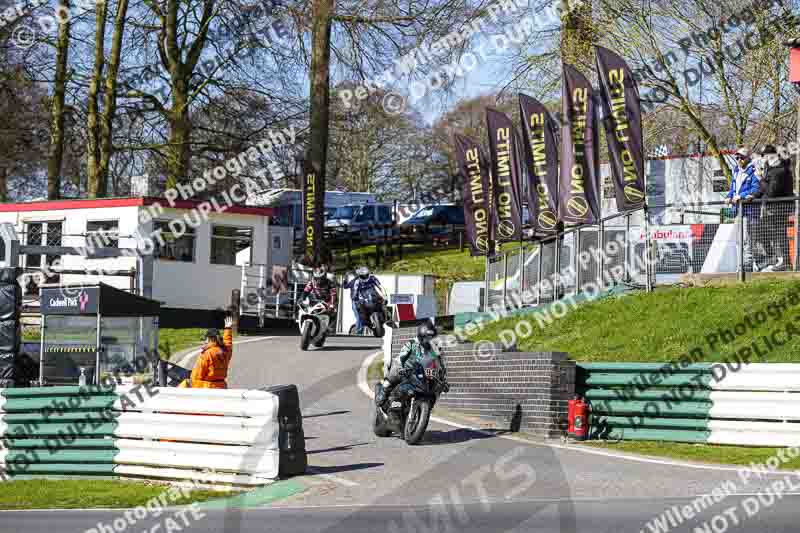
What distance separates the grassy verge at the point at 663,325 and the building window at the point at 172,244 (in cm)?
1605

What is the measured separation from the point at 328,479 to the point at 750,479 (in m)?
4.36

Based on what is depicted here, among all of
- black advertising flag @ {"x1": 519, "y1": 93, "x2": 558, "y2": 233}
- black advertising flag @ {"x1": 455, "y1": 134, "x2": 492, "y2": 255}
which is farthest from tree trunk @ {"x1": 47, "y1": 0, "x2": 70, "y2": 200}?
black advertising flag @ {"x1": 519, "y1": 93, "x2": 558, "y2": 233}

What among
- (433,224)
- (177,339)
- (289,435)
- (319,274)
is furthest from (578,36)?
(433,224)

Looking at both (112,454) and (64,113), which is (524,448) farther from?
(64,113)

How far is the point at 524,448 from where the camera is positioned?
13500 millimetres

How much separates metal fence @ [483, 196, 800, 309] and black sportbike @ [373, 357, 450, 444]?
5917 mm

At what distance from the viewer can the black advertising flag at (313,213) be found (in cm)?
3566

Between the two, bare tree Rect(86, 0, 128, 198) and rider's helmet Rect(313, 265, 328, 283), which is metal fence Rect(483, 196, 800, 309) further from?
bare tree Rect(86, 0, 128, 198)

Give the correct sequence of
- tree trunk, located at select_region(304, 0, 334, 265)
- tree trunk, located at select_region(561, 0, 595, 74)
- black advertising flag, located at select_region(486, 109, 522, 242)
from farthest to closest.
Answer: tree trunk, located at select_region(304, 0, 334, 265) < tree trunk, located at select_region(561, 0, 595, 74) < black advertising flag, located at select_region(486, 109, 522, 242)

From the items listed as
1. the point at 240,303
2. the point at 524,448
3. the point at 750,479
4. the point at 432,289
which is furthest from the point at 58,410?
the point at 432,289

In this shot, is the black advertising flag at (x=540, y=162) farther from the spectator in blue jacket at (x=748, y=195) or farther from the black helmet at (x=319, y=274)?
the spectator in blue jacket at (x=748, y=195)

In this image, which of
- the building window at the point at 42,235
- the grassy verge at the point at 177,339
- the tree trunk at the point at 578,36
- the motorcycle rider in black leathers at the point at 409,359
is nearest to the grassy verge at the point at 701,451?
the motorcycle rider in black leathers at the point at 409,359

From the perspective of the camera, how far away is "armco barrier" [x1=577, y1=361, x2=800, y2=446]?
508 inches

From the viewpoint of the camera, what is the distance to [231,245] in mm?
34469
